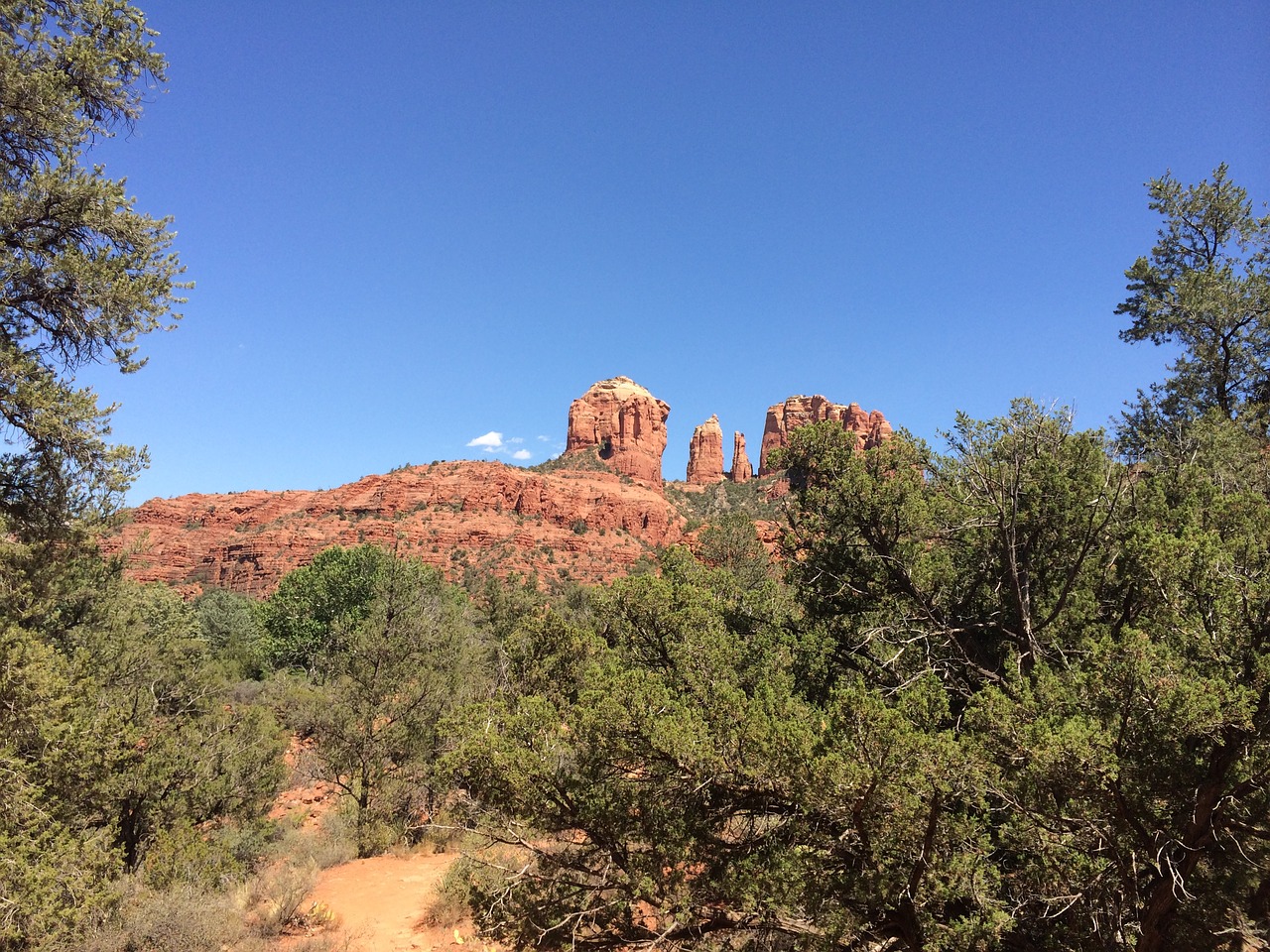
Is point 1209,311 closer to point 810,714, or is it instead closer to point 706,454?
point 810,714

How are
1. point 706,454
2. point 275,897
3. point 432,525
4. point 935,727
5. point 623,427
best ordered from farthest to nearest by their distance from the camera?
1. point 706,454
2. point 623,427
3. point 432,525
4. point 275,897
5. point 935,727

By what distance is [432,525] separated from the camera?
73.9 meters

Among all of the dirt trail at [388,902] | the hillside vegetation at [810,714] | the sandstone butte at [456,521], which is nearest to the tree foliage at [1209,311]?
the hillside vegetation at [810,714]

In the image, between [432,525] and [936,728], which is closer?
[936,728]

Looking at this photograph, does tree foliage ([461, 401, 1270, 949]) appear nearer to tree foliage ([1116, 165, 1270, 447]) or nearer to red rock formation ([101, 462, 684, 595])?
tree foliage ([1116, 165, 1270, 447])

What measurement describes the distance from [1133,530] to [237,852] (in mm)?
15187

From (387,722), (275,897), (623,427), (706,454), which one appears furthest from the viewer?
(706,454)

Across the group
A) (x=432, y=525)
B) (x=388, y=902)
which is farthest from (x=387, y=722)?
(x=432, y=525)

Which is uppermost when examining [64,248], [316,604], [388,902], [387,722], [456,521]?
[456,521]

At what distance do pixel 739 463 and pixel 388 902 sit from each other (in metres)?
100

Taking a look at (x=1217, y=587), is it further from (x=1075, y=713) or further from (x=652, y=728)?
(x=652, y=728)

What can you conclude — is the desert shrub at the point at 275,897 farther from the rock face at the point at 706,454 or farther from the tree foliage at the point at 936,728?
the rock face at the point at 706,454

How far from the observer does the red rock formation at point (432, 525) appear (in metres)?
69.1

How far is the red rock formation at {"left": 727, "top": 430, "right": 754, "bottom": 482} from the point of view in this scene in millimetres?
106250
